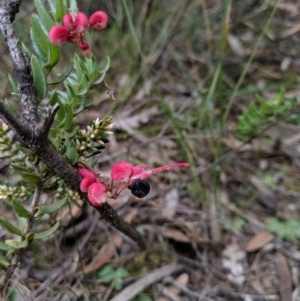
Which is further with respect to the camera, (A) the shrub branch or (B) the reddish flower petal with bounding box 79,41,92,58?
(B) the reddish flower petal with bounding box 79,41,92,58

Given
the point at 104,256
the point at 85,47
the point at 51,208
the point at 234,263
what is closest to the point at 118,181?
the point at 51,208

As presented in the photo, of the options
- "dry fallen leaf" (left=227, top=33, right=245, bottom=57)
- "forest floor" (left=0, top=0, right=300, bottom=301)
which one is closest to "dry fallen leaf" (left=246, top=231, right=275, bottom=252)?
"forest floor" (left=0, top=0, right=300, bottom=301)

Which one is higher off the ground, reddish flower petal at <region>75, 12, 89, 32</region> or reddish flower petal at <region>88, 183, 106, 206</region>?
reddish flower petal at <region>75, 12, 89, 32</region>

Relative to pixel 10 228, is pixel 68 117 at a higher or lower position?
higher

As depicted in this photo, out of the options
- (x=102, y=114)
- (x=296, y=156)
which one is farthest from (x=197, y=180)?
(x=102, y=114)

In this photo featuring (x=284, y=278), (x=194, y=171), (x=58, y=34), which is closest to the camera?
(x=58, y=34)

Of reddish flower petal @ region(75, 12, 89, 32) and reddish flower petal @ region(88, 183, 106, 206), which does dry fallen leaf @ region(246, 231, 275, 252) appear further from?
reddish flower petal @ region(75, 12, 89, 32)

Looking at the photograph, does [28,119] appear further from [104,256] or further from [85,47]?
[104,256]
